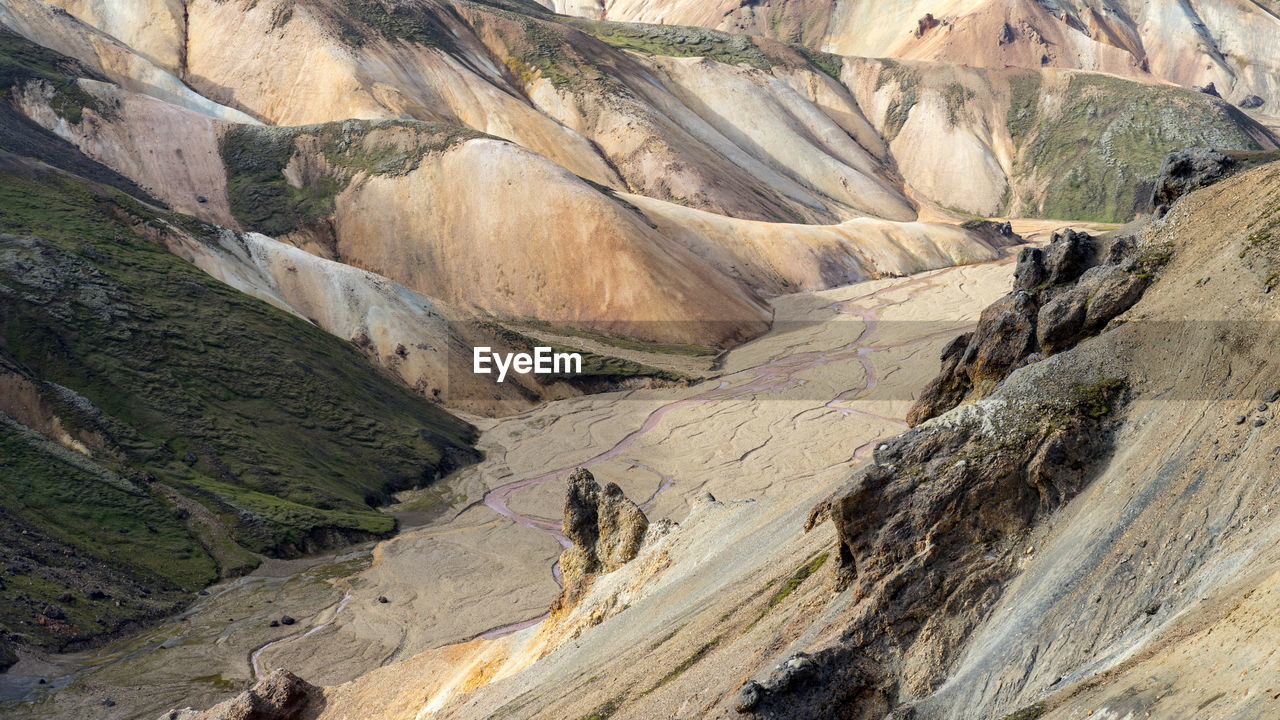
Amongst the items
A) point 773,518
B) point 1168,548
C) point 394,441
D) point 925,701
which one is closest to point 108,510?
point 394,441

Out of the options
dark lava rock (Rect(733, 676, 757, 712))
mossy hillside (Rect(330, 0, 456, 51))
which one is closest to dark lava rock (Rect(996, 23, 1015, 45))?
mossy hillside (Rect(330, 0, 456, 51))

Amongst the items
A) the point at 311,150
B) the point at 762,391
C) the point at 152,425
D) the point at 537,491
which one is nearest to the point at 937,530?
the point at 537,491

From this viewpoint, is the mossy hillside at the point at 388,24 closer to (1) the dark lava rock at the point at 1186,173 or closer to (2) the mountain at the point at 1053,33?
(2) the mountain at the point at 1053,33

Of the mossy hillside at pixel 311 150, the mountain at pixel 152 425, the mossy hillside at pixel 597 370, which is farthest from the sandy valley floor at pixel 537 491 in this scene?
the mossy hillside at pixel 311 150

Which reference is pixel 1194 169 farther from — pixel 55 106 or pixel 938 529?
pixel 55 106

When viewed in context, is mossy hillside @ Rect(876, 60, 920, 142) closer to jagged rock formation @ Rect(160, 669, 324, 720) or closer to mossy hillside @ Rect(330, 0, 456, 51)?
mossy hillside @ Rect(330, 0, 456, 51)
